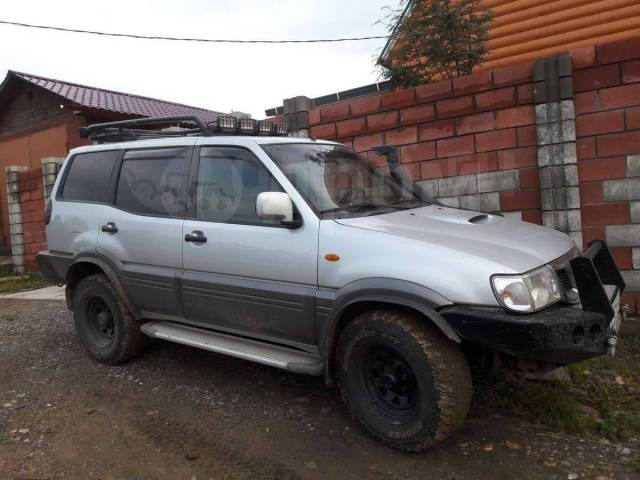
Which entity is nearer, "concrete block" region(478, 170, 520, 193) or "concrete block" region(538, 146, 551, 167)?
"concrete block" region(538, 146, 551, 167)

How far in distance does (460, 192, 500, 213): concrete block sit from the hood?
176 cm

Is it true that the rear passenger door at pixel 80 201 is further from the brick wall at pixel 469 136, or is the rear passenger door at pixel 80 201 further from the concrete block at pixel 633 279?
the concrete block at pixel 633 279

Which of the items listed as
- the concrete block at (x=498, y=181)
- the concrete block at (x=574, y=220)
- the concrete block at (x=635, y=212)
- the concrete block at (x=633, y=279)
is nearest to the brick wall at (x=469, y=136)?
the concrete block at (x=498, y=181)

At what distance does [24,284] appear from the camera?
9.09 metres

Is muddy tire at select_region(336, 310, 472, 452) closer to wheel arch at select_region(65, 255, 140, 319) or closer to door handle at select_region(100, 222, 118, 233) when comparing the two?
wheel arch at select_region(65, 255, 140, 319)

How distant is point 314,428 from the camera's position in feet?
10.9

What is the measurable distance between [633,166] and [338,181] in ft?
9.60

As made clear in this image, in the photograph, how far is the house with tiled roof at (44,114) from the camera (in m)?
12.5

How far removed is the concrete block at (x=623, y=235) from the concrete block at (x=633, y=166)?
0.48 meters

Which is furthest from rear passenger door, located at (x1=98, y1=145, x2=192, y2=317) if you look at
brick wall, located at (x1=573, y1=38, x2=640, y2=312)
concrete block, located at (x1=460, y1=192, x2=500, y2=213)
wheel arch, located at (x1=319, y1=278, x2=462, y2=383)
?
brick wall, located at (x1=573, y1=38, x2=640, y2=312)

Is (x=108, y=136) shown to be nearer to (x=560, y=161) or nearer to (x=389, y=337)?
(x=389, y=337)

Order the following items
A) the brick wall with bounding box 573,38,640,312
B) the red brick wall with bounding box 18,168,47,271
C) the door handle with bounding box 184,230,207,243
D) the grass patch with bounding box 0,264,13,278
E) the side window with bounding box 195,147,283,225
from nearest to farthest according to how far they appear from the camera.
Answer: the side window with bounding box 195,147,283,225 < the door handle with bounding box 184,230,207,243 < the brick wall with bounding box 573,38,640,312 < the red brick wall with bounding box 18,168,47,271 < the grass patch with bounding box 0,264,13,278

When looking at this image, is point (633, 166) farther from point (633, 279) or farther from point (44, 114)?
point (44, 114)

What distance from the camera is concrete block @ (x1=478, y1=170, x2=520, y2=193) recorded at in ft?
17.2
